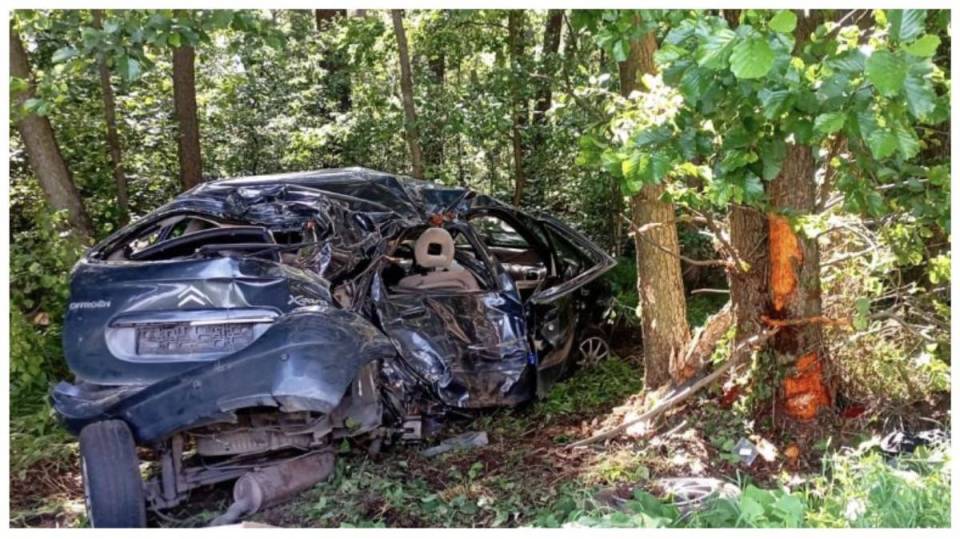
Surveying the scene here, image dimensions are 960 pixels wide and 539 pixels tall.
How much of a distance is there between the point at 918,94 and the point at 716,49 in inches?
21.6

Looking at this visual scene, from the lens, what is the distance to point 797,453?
438 cm

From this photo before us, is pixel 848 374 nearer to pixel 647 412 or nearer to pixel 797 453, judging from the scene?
pixel 797 453

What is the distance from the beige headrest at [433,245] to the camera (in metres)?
5.23

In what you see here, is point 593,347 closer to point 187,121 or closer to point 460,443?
point 460,443

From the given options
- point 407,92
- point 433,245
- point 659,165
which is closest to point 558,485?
point 433,245

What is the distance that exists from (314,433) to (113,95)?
7.34 meters

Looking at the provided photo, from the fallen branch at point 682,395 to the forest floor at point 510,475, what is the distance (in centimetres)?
7

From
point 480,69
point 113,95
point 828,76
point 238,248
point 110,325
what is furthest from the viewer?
point 480,69

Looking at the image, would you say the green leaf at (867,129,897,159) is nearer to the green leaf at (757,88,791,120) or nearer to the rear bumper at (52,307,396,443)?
the green leaf at (757,88,791,120)

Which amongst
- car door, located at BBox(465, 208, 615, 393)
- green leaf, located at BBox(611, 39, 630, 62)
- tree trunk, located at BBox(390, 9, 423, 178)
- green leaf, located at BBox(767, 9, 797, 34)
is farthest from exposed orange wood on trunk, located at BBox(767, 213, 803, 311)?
tree trunk, located at BBox(390, 9, 423, 178)

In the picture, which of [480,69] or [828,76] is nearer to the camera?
[828,76]

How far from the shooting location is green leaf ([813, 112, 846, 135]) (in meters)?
2.34

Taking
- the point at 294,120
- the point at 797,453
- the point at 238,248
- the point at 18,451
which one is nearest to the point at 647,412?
the point at 797,453

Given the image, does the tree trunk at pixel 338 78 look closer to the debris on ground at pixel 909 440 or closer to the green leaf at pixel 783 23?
the debris on ground at pixel 909 440
